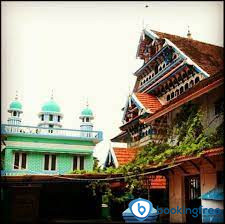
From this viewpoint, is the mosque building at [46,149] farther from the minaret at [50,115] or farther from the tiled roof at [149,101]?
the tiled roof at [149,101]

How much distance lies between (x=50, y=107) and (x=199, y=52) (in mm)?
15443

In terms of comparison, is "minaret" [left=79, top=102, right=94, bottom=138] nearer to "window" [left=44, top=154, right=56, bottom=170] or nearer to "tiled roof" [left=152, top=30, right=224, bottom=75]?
"window" [left=44, top=154, right=56, bottom=170]

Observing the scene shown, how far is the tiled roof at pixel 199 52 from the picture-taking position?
12470 millimetres

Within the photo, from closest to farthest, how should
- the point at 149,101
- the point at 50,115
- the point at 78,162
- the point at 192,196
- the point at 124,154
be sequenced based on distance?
1. the point at 192,196
2. the point at 149,101
3. the point at 124,154
4. the point at 78,162
5. the point at 50,115

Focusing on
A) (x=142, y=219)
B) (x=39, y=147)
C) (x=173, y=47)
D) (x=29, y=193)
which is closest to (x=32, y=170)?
(x=39, y=147)

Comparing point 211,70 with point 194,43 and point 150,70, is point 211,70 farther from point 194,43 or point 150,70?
point 150,70

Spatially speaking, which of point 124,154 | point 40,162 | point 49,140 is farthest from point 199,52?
point 40,162

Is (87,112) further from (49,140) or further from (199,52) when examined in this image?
(199,52)

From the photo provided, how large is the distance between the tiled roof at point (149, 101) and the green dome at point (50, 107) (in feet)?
40.0

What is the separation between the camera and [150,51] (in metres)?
16.6

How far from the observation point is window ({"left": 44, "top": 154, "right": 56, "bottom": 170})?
20.8 meters

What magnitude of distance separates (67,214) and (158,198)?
3.77m

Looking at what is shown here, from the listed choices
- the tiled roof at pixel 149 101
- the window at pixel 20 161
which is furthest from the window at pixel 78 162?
the tiled roof at pixel 149 101

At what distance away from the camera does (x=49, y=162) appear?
20859 mm
